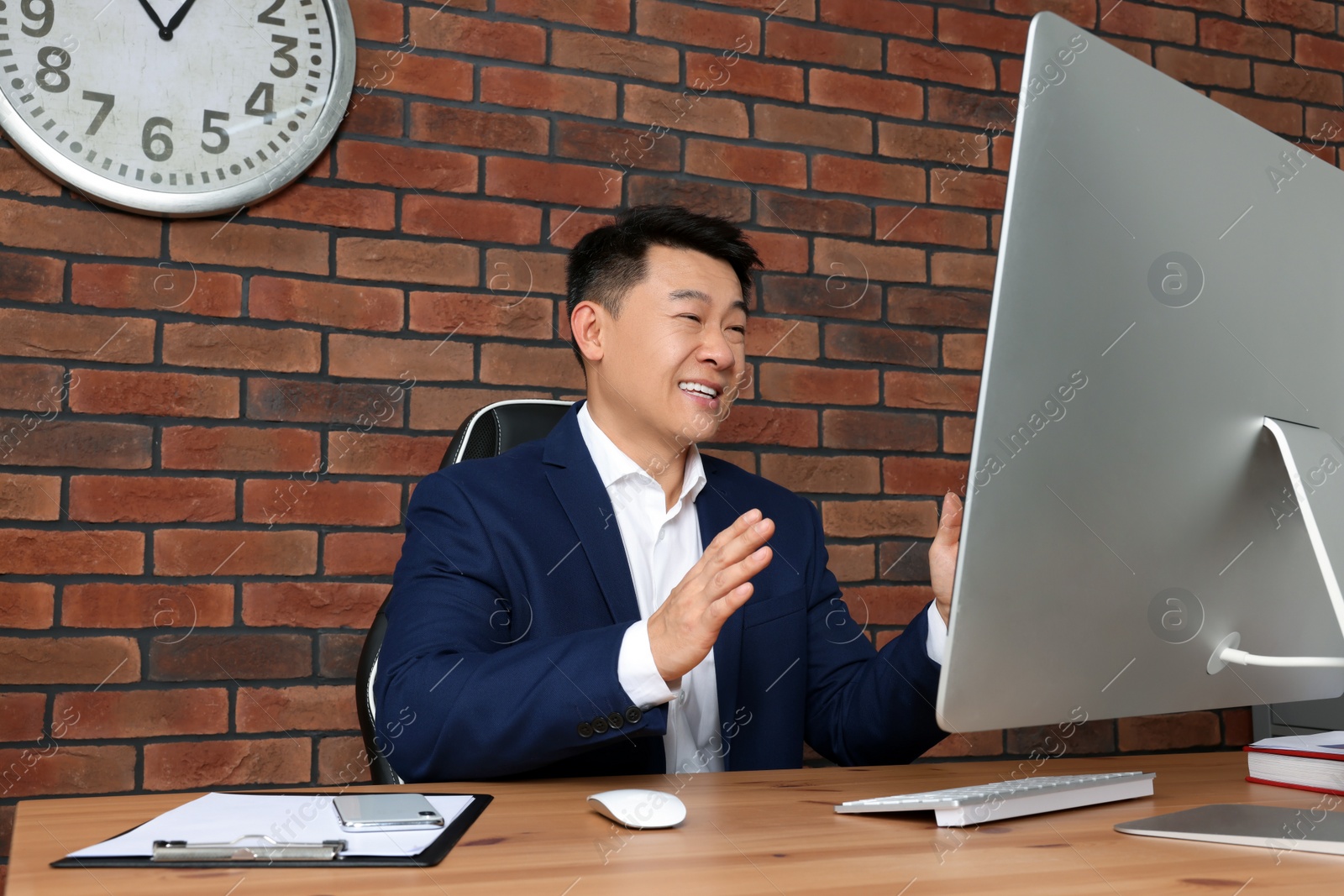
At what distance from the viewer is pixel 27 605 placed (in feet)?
5.74

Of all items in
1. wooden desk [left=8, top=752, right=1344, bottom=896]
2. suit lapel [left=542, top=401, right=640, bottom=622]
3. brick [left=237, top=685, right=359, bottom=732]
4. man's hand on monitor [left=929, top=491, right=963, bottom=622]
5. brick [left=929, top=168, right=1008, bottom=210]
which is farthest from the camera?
brick [left=929, top=168, right=1008, bottom=210]

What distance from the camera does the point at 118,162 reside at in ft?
5.96

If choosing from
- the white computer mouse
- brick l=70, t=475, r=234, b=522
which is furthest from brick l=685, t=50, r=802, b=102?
the white computer mouse

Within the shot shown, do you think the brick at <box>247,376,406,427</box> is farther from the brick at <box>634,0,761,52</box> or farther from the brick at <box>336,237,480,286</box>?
the brick at <box>634,0,761,52</box>

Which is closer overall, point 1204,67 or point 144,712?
point 144,712

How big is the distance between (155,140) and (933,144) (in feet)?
5.12

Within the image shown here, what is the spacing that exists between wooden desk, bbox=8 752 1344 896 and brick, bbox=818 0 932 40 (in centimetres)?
182

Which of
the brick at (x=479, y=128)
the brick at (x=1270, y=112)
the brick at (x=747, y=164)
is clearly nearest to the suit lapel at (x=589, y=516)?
the brick at (x=479, y=128)

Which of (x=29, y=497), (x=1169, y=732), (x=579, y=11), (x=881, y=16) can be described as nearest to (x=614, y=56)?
(x=579, y=11)

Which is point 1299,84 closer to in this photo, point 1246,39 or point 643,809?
point 1246,39

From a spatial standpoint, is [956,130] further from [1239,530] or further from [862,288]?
[1239,530]

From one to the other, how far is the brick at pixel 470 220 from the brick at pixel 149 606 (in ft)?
2.40

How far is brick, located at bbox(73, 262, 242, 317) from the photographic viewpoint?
1809 mm

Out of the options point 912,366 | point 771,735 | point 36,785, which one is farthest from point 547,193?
point 36,785
